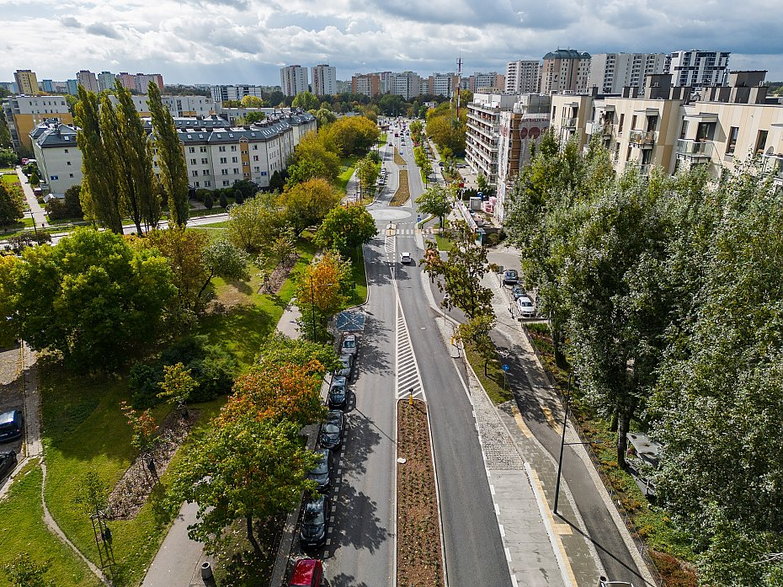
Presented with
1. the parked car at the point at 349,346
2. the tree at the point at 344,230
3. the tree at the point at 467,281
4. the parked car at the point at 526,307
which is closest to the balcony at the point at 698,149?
the tree at the point at 467,281

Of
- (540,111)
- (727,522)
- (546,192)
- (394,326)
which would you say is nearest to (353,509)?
(727,522)

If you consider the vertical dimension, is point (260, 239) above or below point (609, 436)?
above

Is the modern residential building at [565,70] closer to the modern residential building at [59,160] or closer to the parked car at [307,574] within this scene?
the modern residential building at [59,160]

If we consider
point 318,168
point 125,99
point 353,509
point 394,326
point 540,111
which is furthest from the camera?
point 318,168

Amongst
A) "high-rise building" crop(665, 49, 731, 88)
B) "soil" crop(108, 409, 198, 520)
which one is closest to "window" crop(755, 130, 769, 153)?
"soil" crop(108, 409, 198, 520)

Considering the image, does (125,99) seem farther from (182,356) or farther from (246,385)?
(246,385)

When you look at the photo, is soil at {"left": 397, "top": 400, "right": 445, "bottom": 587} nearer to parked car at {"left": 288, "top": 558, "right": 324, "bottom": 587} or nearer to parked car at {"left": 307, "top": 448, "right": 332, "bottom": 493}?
parked car at {"left": 288, "top": 558, "right": 324, "bottom": 587}
